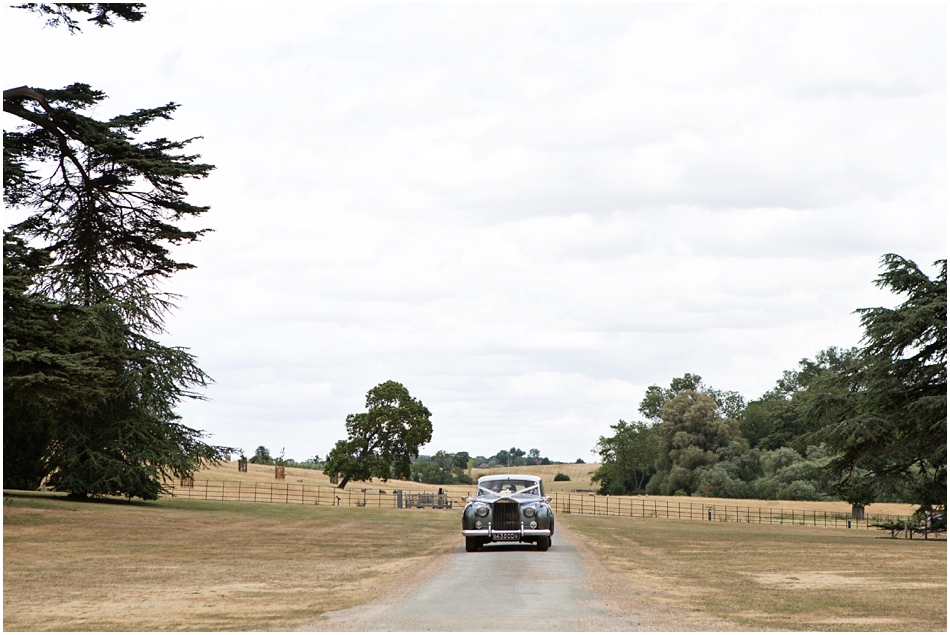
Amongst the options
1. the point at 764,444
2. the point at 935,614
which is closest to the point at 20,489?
the point at 935,614

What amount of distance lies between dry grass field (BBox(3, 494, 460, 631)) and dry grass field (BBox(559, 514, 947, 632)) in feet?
14.8

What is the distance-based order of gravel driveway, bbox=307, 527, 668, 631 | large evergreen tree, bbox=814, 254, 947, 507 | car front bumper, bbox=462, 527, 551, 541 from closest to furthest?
gravel driveway, bbox=307, 527, 668, 631 → car front bumper, bbox=462, 527, 551, 541 → large evergreen tree, bbox=814, 254, 947, 507

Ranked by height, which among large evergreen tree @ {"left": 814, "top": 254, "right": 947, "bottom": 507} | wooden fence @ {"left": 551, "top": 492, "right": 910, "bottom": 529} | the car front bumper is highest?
large evergreen tree @ {"left": 814, "top": 254, "right": 947, "bottom": 507}

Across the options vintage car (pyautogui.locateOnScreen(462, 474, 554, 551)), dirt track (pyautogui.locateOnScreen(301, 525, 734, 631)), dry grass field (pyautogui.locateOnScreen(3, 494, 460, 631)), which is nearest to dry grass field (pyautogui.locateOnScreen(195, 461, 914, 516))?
dry grass field (pyautogui.locateOnScreen(3, 494, 460, 631))

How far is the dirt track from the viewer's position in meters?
11.0

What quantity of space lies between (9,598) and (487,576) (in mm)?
7475

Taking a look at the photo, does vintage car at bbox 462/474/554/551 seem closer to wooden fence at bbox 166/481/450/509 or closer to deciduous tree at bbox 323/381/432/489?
wooden fence at bbox 166/481/450/509

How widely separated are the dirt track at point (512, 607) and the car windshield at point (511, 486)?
601 cm

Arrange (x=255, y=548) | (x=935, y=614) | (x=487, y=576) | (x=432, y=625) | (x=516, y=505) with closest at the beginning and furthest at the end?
(x=432, y=625) < (x=935, y=614) < (x=487, y=576) < (x=516, y=505) < (x=255, y=548)

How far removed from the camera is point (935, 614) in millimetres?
12734

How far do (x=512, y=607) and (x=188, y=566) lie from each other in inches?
379

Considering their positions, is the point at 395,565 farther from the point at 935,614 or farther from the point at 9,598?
the point at 935,614

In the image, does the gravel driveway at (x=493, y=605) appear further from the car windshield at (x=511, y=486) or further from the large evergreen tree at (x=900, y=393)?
the large evergreen tree at (x=900, y=393)

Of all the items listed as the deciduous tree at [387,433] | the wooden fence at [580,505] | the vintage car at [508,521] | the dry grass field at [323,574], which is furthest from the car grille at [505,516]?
the deciduous tree at [387,433]
